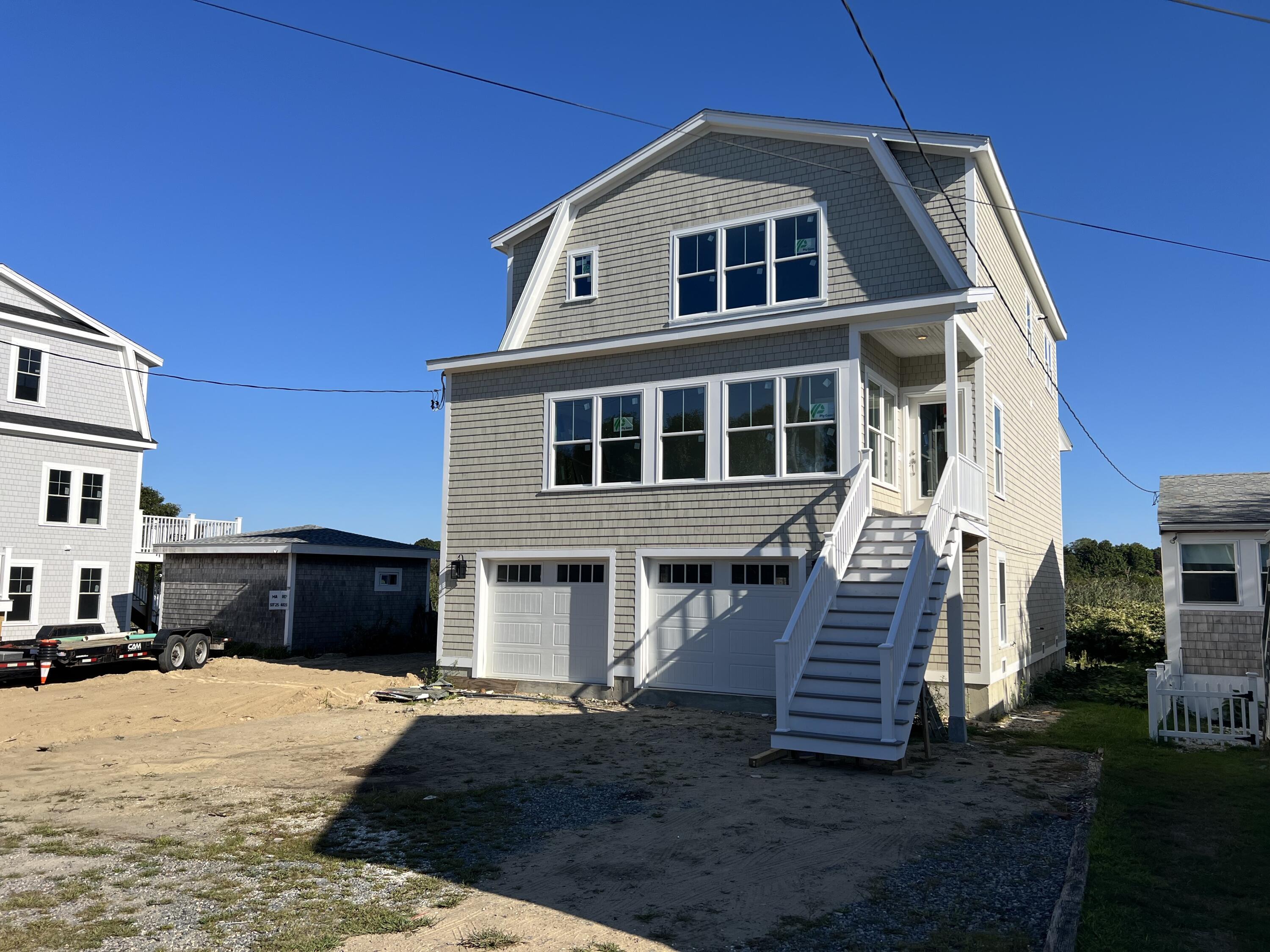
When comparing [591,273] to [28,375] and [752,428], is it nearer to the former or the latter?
[752,428]


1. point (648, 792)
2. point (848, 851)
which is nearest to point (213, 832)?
point (648, 792)

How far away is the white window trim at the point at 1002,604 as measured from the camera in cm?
1533

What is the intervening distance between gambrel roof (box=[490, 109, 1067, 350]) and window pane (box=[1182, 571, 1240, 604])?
22.0 ft

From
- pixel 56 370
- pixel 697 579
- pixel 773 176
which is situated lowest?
pixel 697 579

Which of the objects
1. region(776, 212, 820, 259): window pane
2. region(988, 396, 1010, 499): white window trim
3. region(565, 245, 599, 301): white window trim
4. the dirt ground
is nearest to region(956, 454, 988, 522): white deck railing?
region(988, 396, 1010, 499): white window trim

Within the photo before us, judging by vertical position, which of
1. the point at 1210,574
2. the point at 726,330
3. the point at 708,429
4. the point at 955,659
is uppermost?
the point at 726,330

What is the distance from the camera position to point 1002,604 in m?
15.9

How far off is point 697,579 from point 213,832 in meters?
8.94

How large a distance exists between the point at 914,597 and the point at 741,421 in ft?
15.6

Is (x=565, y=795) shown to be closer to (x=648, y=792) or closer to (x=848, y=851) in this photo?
(x=648, y=792)

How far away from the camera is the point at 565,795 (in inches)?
354

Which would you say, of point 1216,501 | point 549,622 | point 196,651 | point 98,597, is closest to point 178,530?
point 98,597

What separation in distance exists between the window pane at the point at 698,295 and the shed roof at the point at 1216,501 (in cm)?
940

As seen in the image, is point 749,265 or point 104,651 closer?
point 749,265
